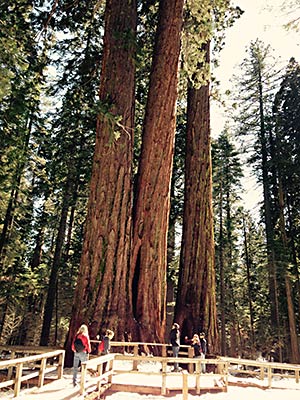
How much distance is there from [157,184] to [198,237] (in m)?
2.19

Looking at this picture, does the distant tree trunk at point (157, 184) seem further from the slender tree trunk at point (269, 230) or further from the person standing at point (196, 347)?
the slender tree trunk at point (269, 230)

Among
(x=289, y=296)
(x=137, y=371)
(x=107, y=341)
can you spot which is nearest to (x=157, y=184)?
(x=107, y=341)

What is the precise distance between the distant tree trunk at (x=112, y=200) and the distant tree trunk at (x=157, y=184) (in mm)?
580

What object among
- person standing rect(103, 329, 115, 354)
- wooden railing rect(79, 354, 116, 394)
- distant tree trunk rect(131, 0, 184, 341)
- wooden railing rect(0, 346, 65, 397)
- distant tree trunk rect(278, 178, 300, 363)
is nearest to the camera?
wooden railing rect(0, 346, 65, 397)

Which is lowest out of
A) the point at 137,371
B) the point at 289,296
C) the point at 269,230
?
the point at 137,371

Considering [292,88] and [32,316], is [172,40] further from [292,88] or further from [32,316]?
[32,316]

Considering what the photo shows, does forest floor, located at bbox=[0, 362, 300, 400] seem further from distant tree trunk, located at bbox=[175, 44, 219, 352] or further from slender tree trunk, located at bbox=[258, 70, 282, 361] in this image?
slender tree trunk, located at bbox=[258, 70, 282, 361]

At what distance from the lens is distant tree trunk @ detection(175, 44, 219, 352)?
9953mm

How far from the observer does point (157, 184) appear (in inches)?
383

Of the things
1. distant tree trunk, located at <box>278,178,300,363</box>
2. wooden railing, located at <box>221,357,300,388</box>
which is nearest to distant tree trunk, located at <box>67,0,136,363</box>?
wooden railing, located at <box>221,357,300,388</box>

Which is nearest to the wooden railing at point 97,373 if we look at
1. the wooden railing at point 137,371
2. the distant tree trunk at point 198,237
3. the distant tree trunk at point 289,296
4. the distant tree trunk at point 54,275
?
the wooden railing at point 137,371

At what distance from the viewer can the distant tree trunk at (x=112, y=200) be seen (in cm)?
796

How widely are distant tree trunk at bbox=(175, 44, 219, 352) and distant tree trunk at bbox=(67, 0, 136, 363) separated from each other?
241cm

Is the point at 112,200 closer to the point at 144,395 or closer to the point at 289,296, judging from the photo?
the point at 144,395
